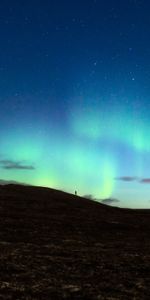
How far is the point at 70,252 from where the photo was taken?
114 feet

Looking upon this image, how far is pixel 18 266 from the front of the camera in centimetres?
2881

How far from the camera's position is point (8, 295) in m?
22.5

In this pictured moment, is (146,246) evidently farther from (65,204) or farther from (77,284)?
(65,204)

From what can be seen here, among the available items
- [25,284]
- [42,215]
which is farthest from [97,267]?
[42,215]

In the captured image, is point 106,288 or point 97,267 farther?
point 97,267

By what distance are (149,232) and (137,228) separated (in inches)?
134

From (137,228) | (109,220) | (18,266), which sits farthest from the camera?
(109,220)

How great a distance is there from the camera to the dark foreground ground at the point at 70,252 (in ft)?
80.5

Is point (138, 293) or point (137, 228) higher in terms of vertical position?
point (137, 228)

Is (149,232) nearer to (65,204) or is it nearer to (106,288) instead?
(65,204)

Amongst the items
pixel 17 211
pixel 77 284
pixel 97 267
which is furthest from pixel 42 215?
pixel 77 284

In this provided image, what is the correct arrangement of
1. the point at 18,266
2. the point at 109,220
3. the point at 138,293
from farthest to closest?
the point at 109,220
the point at 18,266
the point at 138,293

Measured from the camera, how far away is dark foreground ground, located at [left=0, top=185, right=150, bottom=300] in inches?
966

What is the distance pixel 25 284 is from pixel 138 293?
590cm
